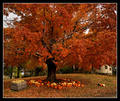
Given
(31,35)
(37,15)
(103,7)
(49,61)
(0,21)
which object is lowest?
(49,61)

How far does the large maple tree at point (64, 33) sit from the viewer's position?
4965mm

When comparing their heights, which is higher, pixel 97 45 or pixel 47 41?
pixel 47 41

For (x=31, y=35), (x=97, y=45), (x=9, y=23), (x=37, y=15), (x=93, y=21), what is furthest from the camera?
(x=93, y=21)

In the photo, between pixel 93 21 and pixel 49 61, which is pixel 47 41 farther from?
pixel 93 21

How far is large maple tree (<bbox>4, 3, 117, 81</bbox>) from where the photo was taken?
4.96 metres

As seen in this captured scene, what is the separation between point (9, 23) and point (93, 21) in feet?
18.5

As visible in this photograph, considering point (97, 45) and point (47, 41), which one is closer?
point (97, 45)

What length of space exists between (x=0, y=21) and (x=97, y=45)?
5.36m

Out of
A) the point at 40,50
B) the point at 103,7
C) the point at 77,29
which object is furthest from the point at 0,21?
the point at 103,7

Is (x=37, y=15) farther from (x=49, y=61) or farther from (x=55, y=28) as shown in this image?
(x=49, y=61)

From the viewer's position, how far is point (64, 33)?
6.73 metres

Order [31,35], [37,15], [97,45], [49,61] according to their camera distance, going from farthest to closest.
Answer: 1. [49,61]
2. [37,15]
3. [97,45]
4. [31,35]

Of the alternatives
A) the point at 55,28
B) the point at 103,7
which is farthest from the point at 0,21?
the point at 103,7

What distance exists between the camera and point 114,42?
197 inches
